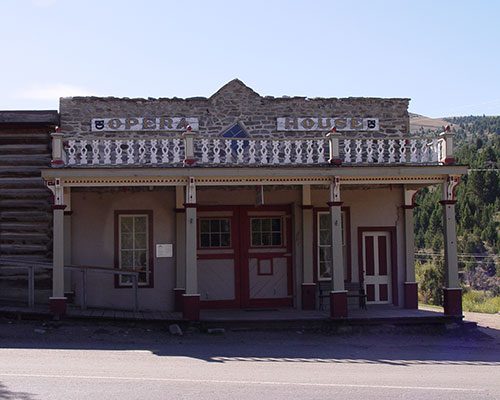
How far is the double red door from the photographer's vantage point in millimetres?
19062

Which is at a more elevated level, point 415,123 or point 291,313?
point 415,123

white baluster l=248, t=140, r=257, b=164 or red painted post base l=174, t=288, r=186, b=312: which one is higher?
white baluster l=248, t=140, r=257, b=164

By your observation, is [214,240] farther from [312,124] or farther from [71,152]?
[71,152]

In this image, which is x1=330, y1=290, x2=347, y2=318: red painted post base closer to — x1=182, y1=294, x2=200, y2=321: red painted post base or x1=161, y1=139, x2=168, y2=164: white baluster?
x1=182, y1=294, x2=200, y2=321: red painted post base

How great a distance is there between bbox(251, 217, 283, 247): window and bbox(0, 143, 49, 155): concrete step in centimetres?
555

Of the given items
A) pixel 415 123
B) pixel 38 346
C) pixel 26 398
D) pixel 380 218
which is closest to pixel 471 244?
pixel 380 218

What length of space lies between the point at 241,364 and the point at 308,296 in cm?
735

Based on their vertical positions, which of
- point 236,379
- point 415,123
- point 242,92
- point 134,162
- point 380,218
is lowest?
point 236,379

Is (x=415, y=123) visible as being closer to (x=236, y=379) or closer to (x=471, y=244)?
(x=471, y=244)

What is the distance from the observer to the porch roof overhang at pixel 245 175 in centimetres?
1625

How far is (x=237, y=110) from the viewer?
64.2ft

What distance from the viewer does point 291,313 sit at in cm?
1781

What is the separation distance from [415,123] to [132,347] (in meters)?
125

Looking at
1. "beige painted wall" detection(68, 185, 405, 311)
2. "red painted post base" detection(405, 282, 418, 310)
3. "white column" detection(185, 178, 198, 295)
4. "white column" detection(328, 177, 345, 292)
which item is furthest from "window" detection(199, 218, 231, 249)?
"red painted post base" detection(405, 282, 418, 310)
